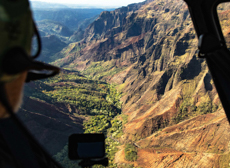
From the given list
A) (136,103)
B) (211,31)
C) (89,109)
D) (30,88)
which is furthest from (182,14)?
(211,31)

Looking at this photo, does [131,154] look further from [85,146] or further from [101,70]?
[101,70]

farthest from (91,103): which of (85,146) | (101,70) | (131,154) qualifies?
(85,146)

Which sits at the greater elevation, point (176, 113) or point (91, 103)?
point (91, 103)

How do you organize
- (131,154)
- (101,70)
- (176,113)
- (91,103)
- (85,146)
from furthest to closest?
(101,70) < (91,103) < (176,113) < (131,154) < (85,146)

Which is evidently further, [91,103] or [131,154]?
[91,103]

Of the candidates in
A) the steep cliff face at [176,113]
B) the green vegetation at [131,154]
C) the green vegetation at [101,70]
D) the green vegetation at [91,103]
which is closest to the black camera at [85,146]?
the steep cliff face at [176,113]

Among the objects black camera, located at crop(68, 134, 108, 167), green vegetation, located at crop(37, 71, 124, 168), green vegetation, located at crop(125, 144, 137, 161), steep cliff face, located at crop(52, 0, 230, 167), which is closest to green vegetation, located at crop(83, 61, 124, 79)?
steep cliff face, located at crop(52, 0, 230, 167)

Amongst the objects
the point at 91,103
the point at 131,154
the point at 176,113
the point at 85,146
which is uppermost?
the point at 85,146

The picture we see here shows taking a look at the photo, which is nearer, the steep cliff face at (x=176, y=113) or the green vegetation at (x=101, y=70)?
the steep cliff face at (x=176, y=113)

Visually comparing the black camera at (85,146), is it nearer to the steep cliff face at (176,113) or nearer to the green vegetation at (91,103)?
the steep cliff face at (176,113)

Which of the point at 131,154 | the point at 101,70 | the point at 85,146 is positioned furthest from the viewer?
the point at 101,70

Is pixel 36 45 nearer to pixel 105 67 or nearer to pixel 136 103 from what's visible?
pixel 136 103
